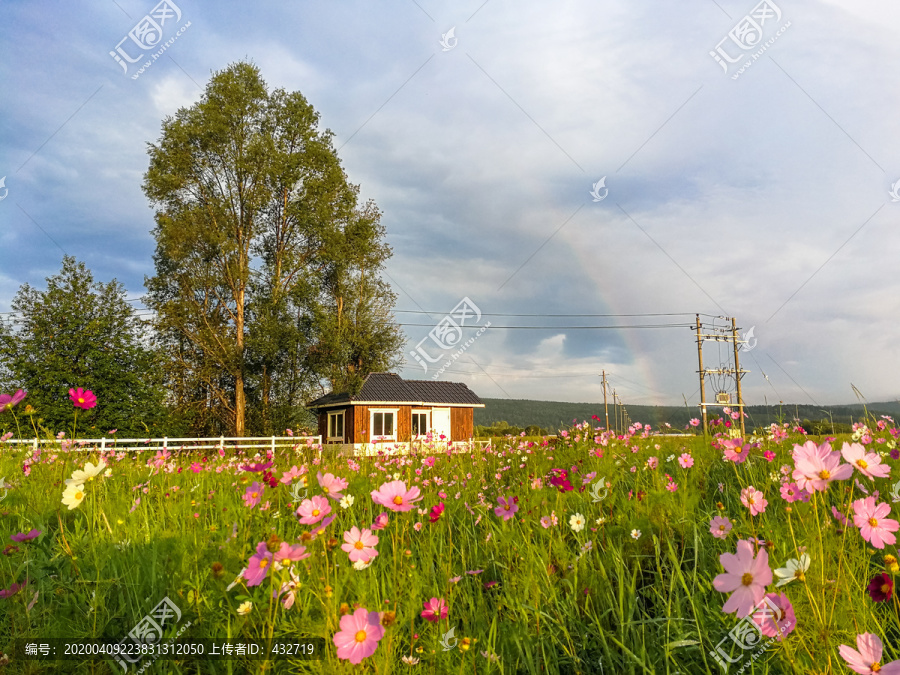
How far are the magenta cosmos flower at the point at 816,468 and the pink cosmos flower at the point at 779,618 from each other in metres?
0.25

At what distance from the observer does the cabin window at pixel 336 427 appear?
2598 centimetres

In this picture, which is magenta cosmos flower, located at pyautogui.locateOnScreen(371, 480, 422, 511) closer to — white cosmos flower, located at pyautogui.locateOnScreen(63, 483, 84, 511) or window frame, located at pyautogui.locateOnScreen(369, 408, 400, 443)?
white cosmos flower, located at pyautogui.locateOnScreen(63, 483, 84, 511)

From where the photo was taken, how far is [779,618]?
1.00 m

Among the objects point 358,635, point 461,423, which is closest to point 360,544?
point 358,635

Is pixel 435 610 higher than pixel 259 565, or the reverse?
pixel 259 565

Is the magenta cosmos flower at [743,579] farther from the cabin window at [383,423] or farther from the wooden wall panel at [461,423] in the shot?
the wooden wall panel at [461,423]

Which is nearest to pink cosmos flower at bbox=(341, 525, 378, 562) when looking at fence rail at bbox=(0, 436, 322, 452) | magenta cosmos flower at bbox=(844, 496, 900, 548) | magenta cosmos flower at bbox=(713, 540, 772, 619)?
magenta cosmos flower at bbox=(713, 540, 772, 619)

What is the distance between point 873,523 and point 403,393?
25596mm

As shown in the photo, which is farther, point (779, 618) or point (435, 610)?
point (435, 610)

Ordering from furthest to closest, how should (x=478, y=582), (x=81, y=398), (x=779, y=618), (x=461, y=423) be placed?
(x=461, y=423) < (x=81, y=398) < (x=478, y=582) < (x=779, y=618)

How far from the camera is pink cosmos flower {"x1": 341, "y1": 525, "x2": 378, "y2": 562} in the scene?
58.2 inches

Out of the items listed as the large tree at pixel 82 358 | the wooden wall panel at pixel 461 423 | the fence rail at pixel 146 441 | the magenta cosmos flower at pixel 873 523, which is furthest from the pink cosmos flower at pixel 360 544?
the wooden wall panel at pixel 461 423

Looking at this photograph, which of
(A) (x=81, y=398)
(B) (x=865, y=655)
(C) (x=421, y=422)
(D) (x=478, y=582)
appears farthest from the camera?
(C) (x=421, y=422)

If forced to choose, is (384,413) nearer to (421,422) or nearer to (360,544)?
(421,422)
